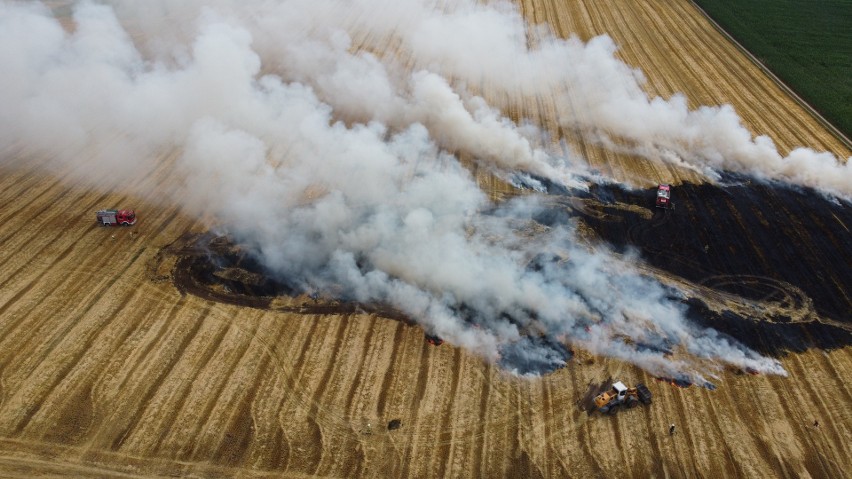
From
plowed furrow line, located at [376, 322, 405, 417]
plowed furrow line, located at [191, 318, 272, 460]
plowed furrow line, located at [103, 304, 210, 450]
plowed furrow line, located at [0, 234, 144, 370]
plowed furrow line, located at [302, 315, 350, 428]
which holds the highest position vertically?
plowed furrow line, located at [376, 322, 405, 417]

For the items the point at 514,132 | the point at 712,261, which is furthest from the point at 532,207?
the point at 712,261

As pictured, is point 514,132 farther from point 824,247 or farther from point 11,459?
point 11,459

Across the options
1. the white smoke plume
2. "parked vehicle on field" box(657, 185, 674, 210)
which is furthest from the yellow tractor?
"parked vehicle on field" box(657, 185, 674, 210)

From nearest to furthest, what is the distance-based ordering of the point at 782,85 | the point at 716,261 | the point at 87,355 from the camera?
the point at 87,355 < the point at 716,261 < the point at 782,85

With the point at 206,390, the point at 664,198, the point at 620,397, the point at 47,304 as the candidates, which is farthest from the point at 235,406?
the point at 664,198

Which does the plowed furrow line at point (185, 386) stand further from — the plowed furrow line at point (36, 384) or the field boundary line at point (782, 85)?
the field boundary line at point (782, 85)

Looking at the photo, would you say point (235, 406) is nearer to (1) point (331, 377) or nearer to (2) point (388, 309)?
(1) point (331, 377)

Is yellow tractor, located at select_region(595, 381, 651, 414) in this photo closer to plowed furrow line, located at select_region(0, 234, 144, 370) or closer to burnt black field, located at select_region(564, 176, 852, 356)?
burnt black field, located at select_region(564, 176, 852, 356)
